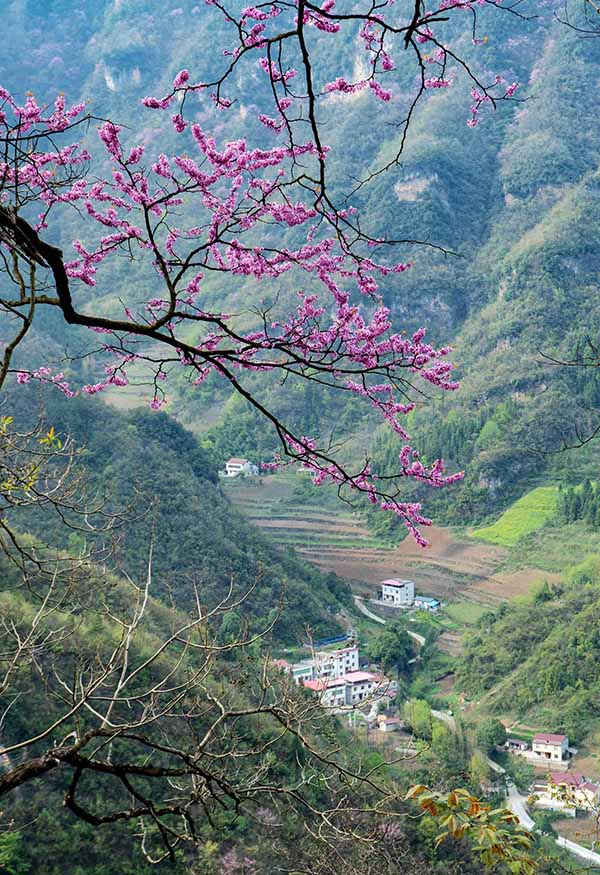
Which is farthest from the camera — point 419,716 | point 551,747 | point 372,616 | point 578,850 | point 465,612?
point 465,612

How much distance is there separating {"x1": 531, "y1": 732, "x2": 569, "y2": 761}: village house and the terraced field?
26.5ft

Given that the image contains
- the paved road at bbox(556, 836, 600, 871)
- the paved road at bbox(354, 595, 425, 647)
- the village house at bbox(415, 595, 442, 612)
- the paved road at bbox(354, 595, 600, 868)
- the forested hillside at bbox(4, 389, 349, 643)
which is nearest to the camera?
the paved road at bbox(556, 836, 600, 871)

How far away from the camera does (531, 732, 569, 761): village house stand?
17275 millimetres

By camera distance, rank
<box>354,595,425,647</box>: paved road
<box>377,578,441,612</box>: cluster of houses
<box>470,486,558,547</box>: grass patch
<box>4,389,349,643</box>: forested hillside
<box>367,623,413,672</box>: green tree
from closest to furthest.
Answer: <box>4,389,349,643</box>: forested hillside → <box>367,623,413,672</box>: green tree → <box>354,595,425,647</box>: paved road → <box>377,578,441,612</box>: cluster of houses → <box>470,486,558,547</box>: grass patch

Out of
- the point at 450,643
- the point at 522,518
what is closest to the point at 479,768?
the point at 450,643

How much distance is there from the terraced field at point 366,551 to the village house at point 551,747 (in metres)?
8.09

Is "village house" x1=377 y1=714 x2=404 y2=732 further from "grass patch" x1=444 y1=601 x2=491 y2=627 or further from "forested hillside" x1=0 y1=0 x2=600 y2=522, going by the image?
"forested hillside" x1=0 y1=0 x2=600 y2=522

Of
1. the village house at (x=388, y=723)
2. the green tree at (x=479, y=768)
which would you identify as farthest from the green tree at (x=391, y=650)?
the green tree at (x=479, y=768)

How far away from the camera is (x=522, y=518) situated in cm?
3111

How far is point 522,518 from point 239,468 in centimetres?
965

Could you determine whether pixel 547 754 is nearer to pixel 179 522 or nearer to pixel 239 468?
pixel 179 522

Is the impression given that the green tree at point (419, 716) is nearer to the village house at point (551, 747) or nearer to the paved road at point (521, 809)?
the paved road at point (521, 809)

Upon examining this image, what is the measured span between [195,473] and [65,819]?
1606 centimetres

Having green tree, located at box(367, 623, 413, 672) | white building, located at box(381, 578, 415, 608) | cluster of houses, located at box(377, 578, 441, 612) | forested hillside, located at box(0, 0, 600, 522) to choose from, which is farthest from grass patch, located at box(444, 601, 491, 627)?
forested hillside, located at box(0, 0, 600, 522)
